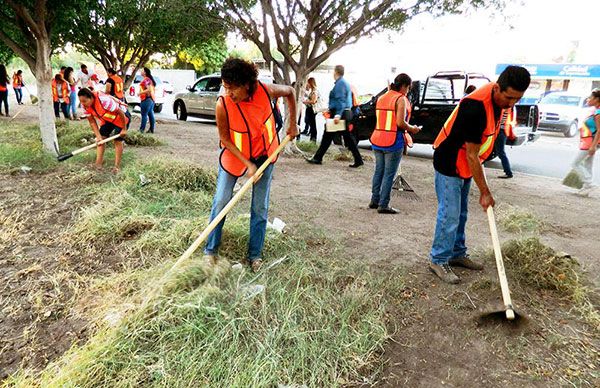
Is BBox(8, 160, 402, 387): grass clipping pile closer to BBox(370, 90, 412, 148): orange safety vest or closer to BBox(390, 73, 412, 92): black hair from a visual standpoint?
BBox(370, 90, 412, 148): orange safety vest

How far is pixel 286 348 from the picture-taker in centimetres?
229

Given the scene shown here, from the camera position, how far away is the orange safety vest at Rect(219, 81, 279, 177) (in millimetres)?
2912

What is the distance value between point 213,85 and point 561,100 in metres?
13.8

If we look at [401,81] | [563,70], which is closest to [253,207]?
[401,81]

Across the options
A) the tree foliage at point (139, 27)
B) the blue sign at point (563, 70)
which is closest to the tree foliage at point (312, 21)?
the tree foliage at point (139, 27)

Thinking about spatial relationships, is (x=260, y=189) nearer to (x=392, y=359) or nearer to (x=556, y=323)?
(x=392, y=359)

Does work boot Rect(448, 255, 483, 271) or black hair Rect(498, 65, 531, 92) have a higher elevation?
black hair Rect(498, 65, 531, 92)

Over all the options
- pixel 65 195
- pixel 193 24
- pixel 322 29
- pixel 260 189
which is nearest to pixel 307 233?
pixel 260 189

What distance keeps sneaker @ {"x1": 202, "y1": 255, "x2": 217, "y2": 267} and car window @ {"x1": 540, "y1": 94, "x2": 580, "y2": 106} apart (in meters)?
18.1

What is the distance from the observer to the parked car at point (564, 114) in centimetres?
1584

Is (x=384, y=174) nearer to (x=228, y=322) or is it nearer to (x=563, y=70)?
(x=228, y=322)

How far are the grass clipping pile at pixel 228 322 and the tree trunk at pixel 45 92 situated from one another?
14.3 ft

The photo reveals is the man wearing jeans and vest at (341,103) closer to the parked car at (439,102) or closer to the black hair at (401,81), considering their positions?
the parked car at (439,102)

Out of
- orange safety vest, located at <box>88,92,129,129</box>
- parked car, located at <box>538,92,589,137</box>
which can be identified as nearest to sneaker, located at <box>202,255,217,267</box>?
orange safety vest, located at <box>88,92,129,129</box>
